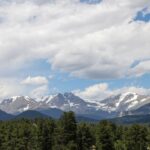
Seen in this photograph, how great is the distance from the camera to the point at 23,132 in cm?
Answer: 15512

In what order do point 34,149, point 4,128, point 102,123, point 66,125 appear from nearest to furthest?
point 66,125 → point 102,123 → point 34,149 → point 4,128

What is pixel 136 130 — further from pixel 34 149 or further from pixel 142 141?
pixel 34 149

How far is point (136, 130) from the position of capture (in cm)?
13750

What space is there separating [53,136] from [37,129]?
19.6 ft

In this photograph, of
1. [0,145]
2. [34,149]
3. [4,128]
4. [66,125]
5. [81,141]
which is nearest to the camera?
[66,125]

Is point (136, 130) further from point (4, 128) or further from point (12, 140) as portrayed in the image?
point (4, 128)

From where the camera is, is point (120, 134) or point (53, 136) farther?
point (120, 134)

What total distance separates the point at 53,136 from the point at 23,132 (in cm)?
1370

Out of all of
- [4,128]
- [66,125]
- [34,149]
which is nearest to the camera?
[66,125]

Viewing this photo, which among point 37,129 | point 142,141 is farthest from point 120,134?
point 37,129

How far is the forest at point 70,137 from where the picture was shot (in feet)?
390

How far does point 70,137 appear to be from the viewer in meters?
118

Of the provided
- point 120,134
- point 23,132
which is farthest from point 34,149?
point 120,134

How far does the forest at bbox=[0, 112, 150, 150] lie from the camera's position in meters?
119
